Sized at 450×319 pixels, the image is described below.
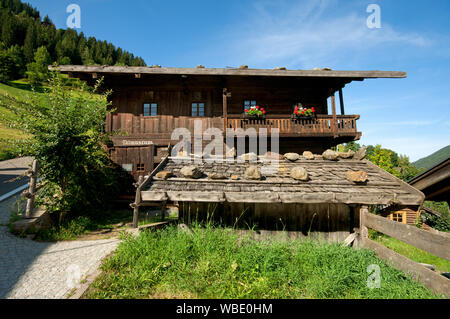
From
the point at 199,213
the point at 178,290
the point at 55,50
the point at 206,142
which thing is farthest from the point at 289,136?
the point at 55,50

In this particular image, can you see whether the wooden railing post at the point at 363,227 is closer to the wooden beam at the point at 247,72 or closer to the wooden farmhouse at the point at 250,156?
the wooden farmhouse at the point at 250,156

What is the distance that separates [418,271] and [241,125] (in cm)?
920

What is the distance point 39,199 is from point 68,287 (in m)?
4.62

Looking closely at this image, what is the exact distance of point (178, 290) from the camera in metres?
3.35

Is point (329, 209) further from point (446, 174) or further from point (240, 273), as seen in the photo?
point (240, 273)

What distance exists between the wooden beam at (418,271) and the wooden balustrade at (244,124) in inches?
308

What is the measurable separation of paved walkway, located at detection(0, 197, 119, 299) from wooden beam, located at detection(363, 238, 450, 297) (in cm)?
582

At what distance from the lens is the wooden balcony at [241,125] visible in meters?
11.2

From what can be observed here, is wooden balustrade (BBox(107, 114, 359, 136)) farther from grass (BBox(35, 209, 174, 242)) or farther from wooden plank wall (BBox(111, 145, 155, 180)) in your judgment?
grass (BBox(35, 209, 174, 242))

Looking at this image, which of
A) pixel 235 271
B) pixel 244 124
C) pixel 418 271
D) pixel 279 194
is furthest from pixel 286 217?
pixel 244 124

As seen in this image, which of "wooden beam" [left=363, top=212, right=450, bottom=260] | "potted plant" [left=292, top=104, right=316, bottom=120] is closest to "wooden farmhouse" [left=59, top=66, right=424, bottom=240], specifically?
"potted plant" [left=292, top=104, right=316, bottom=120]

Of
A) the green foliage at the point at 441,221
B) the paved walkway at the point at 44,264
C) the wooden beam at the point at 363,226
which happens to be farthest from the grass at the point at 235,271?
the green foliage at the point at 441,221

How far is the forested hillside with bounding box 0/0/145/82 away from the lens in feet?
153

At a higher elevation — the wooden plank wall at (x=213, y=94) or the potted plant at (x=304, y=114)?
the wooden plank wall at (x=213, y=94)
